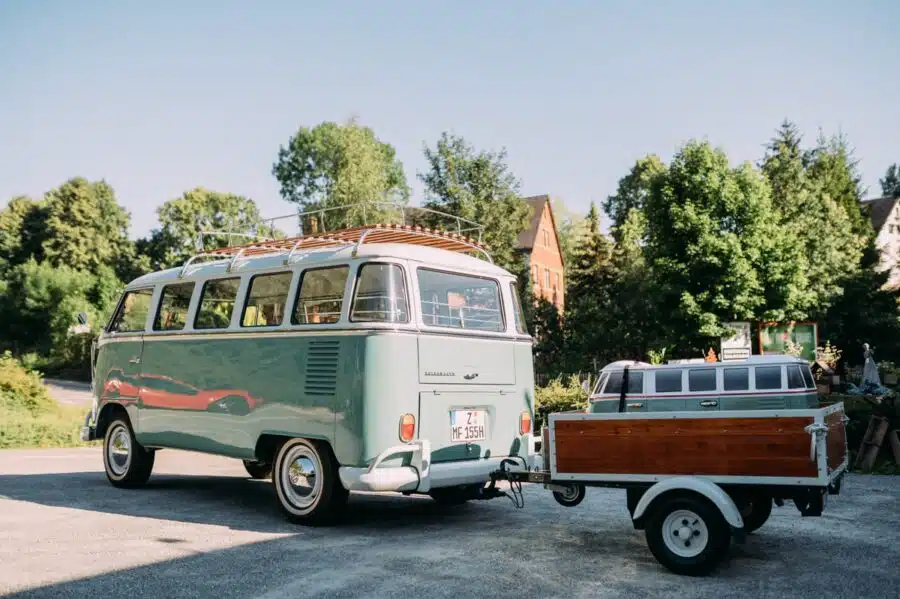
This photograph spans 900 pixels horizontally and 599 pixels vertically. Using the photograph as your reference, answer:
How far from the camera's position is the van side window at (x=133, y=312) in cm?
1032

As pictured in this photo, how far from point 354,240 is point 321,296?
2.88 feet

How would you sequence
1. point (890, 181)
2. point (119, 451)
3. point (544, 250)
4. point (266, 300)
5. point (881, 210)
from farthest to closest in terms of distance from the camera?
1. point (890, 181)
2. point (881, 210)
3. point (544, 250)
4. point (119, 451)
5. point (266, 300)

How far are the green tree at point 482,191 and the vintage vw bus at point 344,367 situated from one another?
28427 millimetres

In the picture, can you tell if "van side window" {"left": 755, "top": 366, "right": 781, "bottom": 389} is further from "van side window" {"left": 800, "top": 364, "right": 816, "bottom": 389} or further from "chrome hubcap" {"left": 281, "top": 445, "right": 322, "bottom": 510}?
"chrome hubcap" {"left": 281, "top": 445, "right": 322, "bottom": 510}

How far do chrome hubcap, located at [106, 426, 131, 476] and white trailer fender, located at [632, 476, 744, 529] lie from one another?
7.15 m

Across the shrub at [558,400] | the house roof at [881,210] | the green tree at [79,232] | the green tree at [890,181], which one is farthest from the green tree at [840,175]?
the green tree at [79,232]

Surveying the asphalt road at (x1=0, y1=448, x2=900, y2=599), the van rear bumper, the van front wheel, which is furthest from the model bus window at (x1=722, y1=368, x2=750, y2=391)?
the van front wheel

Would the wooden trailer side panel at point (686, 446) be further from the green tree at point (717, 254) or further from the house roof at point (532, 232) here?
the house roof at point (532, 232)

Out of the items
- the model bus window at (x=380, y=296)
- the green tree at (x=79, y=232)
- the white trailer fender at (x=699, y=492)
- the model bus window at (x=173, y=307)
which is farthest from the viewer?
the green tree at (x=79, y=232)

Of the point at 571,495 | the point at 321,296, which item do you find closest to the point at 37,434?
the point at 321,296

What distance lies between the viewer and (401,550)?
22.4 ft

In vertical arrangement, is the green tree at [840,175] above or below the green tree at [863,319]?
A: above

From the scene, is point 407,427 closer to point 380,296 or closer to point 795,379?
point 380,296

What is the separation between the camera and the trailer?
5.65 meters
